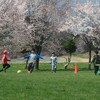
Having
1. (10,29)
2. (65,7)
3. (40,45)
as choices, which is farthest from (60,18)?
(10,29)

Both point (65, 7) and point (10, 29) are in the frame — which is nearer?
point (10, 29)

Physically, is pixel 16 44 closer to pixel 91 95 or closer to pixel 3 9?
pixel 3 9

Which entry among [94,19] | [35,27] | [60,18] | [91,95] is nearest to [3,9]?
[35,27]

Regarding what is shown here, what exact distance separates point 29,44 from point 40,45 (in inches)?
52.0

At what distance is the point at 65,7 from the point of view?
49.8 meters

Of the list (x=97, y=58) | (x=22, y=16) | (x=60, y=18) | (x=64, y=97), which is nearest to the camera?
(x=64, y=97)

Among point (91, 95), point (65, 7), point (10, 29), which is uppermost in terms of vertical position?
point (65, 7)

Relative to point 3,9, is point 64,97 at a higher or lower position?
lower

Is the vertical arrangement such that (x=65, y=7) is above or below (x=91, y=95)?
above

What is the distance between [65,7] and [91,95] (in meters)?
38.8

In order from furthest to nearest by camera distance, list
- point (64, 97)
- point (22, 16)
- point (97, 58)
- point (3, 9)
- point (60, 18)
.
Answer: point (60, 18) → point (22, 16) → point (3, 9) → point (97, 58) → point (64, 97)

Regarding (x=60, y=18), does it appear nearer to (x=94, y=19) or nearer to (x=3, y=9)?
(x=94, y=19)

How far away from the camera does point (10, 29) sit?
43.7 meters

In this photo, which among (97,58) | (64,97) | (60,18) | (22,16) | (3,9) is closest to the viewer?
(64,97)
